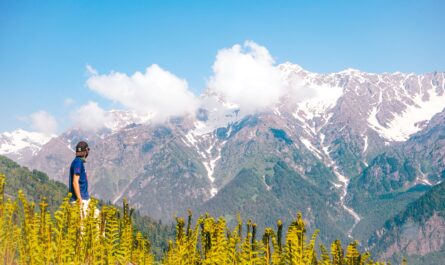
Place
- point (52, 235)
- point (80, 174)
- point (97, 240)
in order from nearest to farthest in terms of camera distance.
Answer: point (97, 240)
point (52, 235)
point (80, 174)

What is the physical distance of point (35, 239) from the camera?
8812 mm

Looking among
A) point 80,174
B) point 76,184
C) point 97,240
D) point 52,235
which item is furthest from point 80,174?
point 97,240

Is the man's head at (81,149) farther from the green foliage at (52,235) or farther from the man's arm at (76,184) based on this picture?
the green foliage at (52,235)

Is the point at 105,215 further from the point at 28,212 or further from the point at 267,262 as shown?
the point at 267,262

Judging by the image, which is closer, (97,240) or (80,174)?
(97,240)

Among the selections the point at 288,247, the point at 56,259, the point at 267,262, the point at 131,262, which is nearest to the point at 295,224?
Result: the point at 288,247

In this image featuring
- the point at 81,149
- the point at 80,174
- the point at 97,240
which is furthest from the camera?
the point at 81,149

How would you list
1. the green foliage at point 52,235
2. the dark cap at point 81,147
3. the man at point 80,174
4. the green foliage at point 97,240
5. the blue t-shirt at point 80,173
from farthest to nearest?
the dark cap at point 81,147, the blue t-shirt at point 80,173, the man at point 80,174, the green foliage at point 97,240, the green foliage at point 52,235

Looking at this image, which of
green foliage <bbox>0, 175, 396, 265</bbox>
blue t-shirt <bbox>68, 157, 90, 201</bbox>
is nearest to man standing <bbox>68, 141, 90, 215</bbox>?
blue t-shirt <bbox>68, 157, 90, 201</bbox>

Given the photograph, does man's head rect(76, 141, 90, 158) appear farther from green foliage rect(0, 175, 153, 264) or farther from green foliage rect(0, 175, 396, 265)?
green foliage rect(0, 175, 153, 264)

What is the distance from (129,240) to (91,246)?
4551 millimetres

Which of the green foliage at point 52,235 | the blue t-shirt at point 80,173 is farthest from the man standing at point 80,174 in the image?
the green foliage at point 52,235

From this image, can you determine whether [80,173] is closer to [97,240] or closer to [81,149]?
[81,149]

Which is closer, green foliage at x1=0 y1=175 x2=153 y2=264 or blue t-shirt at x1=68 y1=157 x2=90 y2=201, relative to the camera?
green foliage at x1=0 y1=175 x2=153 y2=264
